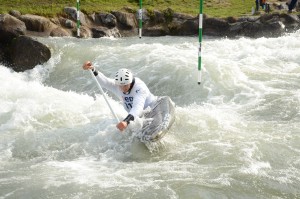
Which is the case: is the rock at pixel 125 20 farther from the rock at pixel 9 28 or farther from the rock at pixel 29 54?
the rock at pixel 29 54

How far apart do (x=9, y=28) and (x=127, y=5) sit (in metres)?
8.70

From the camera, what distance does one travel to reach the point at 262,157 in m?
6.84

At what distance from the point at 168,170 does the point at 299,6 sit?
20415 millimetres

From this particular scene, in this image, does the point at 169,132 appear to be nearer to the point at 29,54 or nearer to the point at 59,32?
the point at 29,54

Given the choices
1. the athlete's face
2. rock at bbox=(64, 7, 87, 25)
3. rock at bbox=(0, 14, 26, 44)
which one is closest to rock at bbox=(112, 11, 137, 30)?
rock at bbox=(64, 7, 87, 25)

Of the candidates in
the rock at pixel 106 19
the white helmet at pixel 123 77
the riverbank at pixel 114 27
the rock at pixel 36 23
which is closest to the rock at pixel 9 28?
the riverbank at pixel 114 27

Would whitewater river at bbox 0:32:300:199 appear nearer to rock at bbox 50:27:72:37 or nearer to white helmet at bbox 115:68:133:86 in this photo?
white helmet at bbox 115:68:133:86

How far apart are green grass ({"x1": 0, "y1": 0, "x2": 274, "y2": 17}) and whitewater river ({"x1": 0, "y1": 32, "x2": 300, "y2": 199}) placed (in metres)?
5.74

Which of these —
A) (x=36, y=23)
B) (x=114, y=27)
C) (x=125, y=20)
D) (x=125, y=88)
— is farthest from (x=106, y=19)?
(x=125, y=88)

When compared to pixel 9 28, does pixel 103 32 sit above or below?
below

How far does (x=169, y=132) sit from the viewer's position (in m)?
8.05

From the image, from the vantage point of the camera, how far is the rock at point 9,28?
15902mm

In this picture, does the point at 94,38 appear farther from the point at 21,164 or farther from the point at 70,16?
the point at 21,164

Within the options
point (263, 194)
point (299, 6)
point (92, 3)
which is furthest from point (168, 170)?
point (299, 6)
